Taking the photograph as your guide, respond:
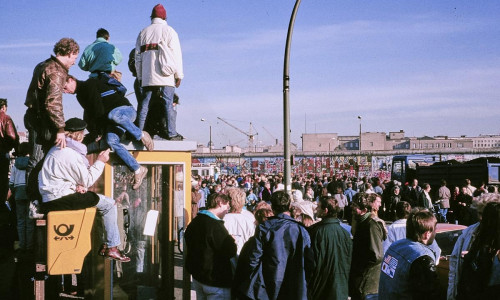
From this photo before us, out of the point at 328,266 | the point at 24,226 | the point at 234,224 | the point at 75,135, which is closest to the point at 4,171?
the point at 24,226

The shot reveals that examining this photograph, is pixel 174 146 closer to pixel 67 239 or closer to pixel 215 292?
pixel 67 239

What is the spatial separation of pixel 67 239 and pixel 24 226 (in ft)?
9.55

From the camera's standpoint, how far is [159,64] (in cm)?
796

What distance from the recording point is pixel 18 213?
8.27 meters

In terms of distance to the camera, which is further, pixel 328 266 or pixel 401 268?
pixel 328 266

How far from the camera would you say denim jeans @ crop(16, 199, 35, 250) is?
7691 mm

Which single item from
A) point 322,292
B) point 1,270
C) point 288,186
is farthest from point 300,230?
point 1,270

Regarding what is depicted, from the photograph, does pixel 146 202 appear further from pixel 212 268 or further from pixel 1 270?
pixel 1 270

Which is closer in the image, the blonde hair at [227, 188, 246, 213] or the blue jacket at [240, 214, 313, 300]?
the blue jacket at [240, 214, 313, 300]

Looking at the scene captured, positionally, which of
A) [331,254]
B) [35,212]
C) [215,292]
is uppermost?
[35,212]

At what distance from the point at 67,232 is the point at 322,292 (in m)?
2.77

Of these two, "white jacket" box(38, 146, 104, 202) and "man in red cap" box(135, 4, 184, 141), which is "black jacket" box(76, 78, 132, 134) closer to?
"man in red cap" box(135, 4, 184, 141)

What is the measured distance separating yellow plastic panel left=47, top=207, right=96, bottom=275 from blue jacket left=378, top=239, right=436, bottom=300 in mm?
3034

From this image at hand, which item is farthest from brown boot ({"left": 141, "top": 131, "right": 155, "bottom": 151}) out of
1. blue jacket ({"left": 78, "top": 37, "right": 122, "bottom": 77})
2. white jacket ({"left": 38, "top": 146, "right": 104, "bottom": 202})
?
white jacket ({"left": 38, "top": 146, "right": 104, "bottom": 202})
